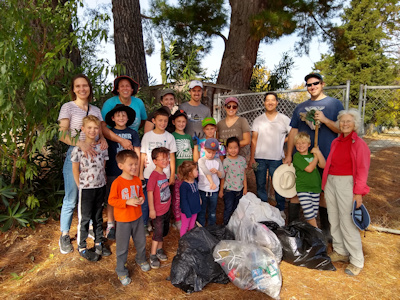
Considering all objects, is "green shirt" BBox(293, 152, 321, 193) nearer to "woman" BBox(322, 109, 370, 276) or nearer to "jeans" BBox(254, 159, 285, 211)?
"woman" BBox(322, 109, 370, 276)

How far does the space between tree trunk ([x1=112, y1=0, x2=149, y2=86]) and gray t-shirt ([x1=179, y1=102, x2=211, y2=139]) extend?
240 cm

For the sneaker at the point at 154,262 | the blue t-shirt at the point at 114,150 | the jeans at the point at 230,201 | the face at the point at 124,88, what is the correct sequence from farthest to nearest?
the jeans at the point at 230,201 → the face at the point at 124,88 → the blue t-shirt at the point at 114,150 → the sneaker at the point at 154,262

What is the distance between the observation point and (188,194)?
10.4 ft

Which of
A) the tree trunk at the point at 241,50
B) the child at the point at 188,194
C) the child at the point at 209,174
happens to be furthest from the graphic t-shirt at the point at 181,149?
the tree trunk at the point at 241,50

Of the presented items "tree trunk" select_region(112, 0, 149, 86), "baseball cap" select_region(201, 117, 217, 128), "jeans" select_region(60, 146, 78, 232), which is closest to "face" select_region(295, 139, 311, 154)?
"baseball cap" select_region(201, 117, 217, 128)

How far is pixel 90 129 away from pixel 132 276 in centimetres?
158

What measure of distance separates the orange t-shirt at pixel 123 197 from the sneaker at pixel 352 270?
231 cm

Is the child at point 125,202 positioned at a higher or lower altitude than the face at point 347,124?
lower

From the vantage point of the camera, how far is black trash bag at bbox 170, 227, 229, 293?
260 centimetres

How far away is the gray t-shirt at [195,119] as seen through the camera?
12.5 ft

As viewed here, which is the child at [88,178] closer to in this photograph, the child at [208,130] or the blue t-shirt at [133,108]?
the blue t-shirt at [133,108]

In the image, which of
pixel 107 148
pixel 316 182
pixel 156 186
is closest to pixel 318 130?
pixel 316 182

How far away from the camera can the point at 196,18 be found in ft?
27.3

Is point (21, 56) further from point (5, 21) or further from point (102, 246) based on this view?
point (102, 246)
